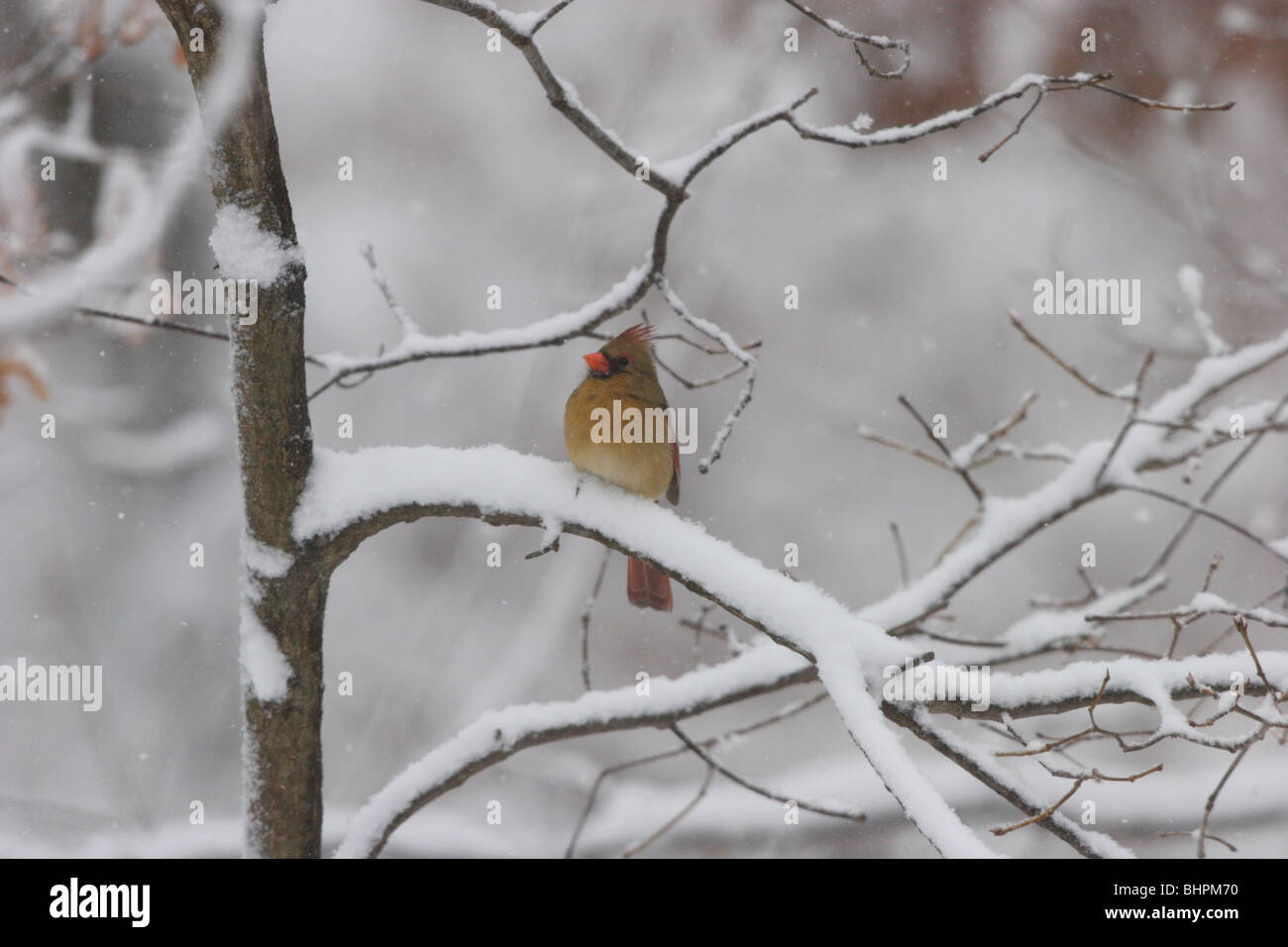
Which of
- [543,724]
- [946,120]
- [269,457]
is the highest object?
[946,120]

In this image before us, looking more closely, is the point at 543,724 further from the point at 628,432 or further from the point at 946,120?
the point at 946,120

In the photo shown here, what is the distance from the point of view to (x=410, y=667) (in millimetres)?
6395

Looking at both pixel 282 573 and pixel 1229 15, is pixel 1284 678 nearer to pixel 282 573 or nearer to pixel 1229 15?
pixel 282 573

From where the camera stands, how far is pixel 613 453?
2100 millimetres

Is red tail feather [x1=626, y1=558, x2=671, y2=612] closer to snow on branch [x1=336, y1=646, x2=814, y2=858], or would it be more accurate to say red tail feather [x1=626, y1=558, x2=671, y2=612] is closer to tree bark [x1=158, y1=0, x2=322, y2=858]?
snow on branch [x1=336, y1=646, x2=814, y2=858]

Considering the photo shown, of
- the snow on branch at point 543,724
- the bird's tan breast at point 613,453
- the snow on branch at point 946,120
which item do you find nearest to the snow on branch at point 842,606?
the snow on branch at point 543,724

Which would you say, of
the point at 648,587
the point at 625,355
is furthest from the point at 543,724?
the point at 625,355

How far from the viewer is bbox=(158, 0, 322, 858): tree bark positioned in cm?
158

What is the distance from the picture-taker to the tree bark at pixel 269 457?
1.58 meters

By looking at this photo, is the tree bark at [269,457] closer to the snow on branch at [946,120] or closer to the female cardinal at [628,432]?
the female cardinal at [628,432]

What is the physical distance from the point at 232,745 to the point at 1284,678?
6.25 meters

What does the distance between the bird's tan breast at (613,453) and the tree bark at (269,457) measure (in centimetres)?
59

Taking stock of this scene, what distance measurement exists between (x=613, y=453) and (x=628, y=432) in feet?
0.32
